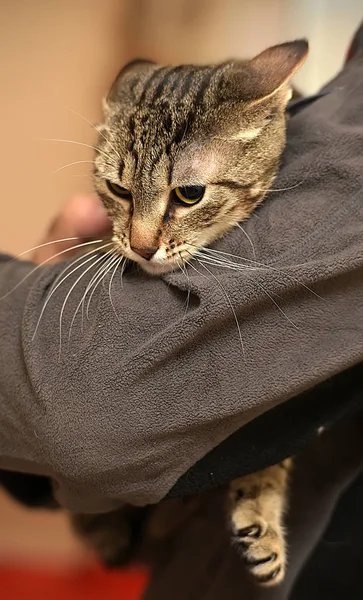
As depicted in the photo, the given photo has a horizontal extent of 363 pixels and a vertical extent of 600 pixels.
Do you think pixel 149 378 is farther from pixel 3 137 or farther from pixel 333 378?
pixel 3 137

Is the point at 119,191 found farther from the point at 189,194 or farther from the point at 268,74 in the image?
the point at 268,74

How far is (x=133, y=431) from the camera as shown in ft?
2.01

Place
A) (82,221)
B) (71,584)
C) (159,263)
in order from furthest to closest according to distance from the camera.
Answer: (71,584)
(82,221)
(159,263)

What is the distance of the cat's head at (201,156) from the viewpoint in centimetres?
76

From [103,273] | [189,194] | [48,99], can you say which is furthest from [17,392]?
[48,99]

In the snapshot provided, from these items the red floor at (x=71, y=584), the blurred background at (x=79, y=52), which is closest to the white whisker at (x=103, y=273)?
the red floor at (x=71, y=584)

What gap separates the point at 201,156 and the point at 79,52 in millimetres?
1427

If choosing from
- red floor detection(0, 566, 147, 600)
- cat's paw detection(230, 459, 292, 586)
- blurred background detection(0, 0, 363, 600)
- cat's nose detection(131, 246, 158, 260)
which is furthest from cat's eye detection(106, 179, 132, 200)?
blurred background detection(0, 0, 363, 600)

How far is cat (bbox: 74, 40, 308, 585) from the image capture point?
29.9 inches

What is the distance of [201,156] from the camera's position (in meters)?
0.75

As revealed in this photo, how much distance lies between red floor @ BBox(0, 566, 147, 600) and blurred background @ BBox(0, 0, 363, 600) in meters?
1.05

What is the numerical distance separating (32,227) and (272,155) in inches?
53.9

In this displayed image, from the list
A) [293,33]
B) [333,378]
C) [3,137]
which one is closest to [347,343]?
[333,378]

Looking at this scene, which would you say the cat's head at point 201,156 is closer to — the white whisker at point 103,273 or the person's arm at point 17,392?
the white whisker at point 103,273
